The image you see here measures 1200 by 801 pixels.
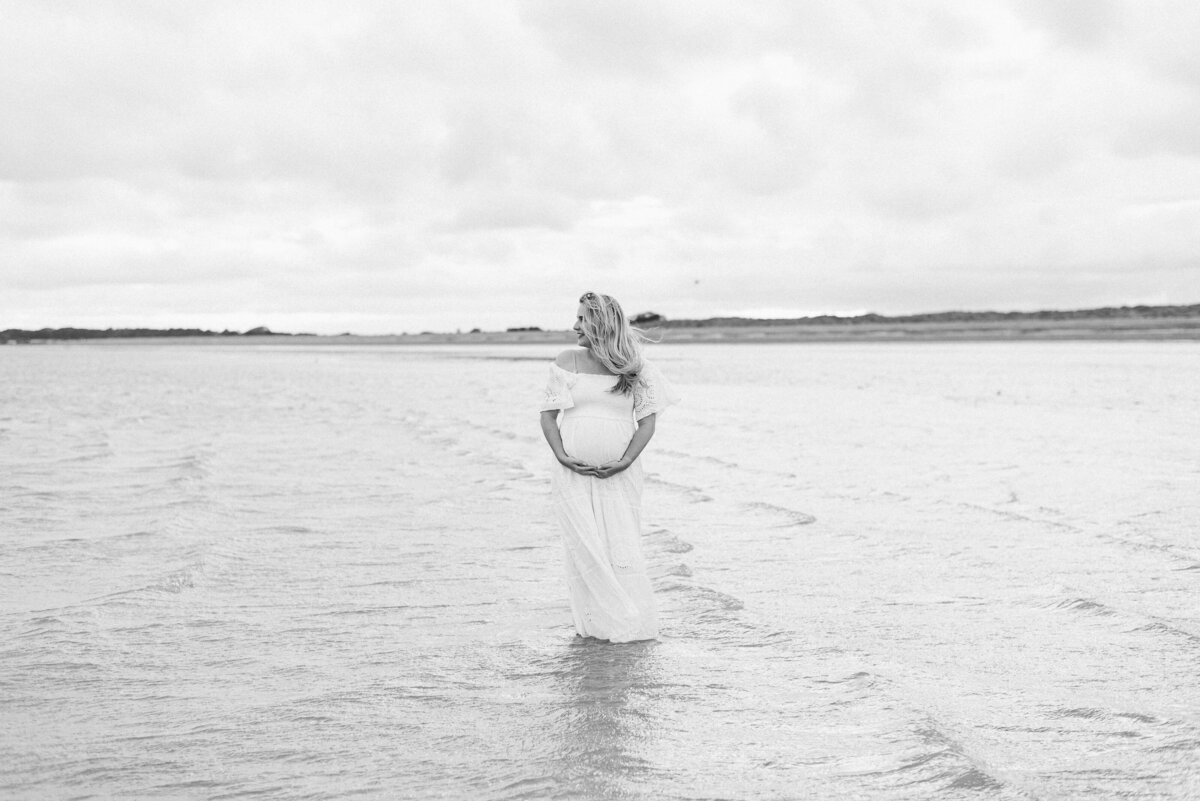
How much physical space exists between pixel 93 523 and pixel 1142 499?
1042cm

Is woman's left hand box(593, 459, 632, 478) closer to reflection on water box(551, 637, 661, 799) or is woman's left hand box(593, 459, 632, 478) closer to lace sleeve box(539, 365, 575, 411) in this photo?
lace sleeve box(539, 365, 575, 411)

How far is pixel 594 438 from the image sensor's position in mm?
7129

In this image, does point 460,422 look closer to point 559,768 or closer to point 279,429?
point 279,429

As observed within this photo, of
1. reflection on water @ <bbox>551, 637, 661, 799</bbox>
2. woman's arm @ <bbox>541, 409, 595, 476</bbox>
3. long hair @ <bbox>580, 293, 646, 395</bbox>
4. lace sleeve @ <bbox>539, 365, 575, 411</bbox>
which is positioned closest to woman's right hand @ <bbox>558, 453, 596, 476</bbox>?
woman's arm @ <bbox>541, 409, 595, 476</bbox>

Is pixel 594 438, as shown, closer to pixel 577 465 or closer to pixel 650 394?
pixel 577 465

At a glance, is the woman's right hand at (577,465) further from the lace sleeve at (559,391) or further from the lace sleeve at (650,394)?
the lace sleeve at (650,394)

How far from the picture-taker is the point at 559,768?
514cm

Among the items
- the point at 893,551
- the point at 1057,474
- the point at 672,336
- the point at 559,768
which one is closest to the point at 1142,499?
the point at 1057,474

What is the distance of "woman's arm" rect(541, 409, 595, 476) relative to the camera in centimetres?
709

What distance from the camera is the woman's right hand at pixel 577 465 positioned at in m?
7.09

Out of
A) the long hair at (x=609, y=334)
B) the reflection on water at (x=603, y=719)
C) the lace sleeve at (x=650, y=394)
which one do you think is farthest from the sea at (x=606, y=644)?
the long hair at (x=609, y=334)

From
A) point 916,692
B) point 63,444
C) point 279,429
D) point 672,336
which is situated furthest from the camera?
point 672,336

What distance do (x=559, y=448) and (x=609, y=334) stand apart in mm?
746

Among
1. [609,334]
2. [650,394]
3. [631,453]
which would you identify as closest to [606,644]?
[631,453]
